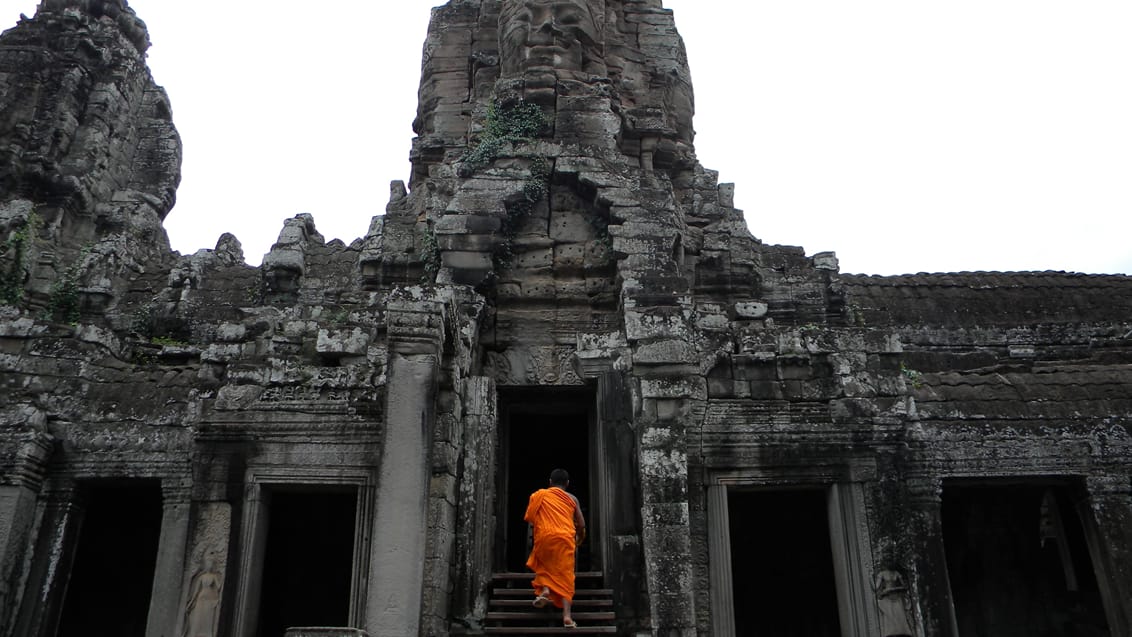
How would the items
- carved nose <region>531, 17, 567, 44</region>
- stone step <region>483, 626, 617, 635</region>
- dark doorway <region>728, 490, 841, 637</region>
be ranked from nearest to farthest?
stone step <region>483, 626, 617, 635</region> → dark doorway <region>728, 490, 841, 637</region> → carved nose <region>531, 17, 567, 44</region>

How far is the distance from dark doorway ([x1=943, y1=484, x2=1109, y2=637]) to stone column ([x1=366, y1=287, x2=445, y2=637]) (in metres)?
7.59

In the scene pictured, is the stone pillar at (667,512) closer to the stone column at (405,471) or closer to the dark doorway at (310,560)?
the stone column at (405,471)

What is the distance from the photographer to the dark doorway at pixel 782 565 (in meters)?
11.5

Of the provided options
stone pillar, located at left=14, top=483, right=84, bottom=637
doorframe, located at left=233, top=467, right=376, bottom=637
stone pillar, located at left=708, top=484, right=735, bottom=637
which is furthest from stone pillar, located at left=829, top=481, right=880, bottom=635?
stone pillar, located at left=14, top=483, right=84, bottom=637

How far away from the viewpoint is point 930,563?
8.79 metres

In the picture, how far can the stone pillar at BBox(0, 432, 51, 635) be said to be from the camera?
30.2 ft

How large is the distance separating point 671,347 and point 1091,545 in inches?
213

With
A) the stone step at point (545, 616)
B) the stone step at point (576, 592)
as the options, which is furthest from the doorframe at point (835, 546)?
the stone step at point (545, 616)

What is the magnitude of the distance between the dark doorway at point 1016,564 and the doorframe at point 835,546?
129 inches

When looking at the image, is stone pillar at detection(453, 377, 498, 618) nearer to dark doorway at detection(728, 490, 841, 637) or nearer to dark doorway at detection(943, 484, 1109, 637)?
dark doorway at detection(728, 490, 841, 637)

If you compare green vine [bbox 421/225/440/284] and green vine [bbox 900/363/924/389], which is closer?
green vine [bbox 900/363/924/389]

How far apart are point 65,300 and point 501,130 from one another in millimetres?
7409

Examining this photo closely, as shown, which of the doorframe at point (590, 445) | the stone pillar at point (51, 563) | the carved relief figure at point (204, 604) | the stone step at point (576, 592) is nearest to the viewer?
the carved relief figure at point (204, 604)

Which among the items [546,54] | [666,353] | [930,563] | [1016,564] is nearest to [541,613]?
[666,353]
